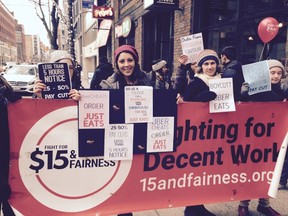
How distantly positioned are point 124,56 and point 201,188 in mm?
1579

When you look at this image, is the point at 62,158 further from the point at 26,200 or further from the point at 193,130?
the point at 193,130

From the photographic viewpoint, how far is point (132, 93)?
2.85m

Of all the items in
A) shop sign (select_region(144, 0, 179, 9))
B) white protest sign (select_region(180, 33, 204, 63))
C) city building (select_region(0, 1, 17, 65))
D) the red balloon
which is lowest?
white protest sign (select_region(180, 33, 204, 63))

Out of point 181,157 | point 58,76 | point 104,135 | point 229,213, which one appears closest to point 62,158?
point 104,135

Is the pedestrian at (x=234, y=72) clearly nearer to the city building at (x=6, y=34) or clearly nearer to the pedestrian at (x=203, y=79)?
the pedestrian at (x=203, y=79)

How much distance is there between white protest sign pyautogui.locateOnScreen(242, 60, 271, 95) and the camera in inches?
128

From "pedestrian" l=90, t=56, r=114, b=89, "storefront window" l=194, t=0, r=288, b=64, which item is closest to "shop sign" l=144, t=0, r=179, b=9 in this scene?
"storefront window" l=194, t=0, r=288, b=64

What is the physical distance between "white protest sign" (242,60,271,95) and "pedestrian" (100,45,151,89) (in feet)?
3.79

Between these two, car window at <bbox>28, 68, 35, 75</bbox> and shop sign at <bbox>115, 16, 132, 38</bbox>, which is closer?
shop sign at <bbox>115, 16, 132, 38</bbox>

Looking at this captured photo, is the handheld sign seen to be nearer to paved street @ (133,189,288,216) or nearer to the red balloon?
paved street @ (133,189,288,216)

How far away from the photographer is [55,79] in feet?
8.73

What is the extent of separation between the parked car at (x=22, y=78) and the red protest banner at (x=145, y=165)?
44.3 ft

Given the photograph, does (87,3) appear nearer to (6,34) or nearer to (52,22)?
(52,22)

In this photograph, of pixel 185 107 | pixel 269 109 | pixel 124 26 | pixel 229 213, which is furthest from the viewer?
pixel 124 26
